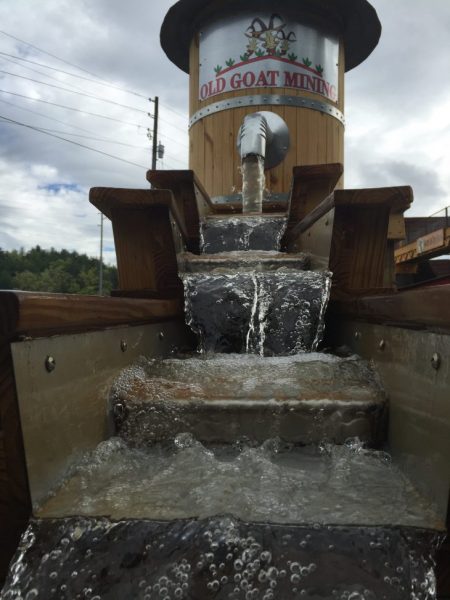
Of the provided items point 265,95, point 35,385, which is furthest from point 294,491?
point 265,95

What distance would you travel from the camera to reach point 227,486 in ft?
3.41

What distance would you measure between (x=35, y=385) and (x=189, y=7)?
4795mm

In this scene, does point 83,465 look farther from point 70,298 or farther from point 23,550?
point 70,298

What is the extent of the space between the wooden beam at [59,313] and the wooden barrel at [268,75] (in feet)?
10.3

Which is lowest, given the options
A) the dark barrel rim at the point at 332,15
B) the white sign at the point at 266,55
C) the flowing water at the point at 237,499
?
the flowing water at the point at 237,499

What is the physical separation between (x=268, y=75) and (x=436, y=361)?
4.05 metres

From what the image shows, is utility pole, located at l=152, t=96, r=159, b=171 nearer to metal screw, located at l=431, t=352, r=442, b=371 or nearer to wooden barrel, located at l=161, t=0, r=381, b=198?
wooden barrel, located at l=161, t=0, r=381, b=198

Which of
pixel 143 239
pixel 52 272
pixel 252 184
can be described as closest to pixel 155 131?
pixel 252 184

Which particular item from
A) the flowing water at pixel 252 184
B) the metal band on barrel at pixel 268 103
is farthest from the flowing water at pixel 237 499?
the metal band on barrel at pixel 268 103

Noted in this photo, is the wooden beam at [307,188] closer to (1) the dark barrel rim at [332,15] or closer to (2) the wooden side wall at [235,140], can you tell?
(2) the wooden side wall at [235,140]

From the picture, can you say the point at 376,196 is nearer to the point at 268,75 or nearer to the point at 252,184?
the point at 252,184

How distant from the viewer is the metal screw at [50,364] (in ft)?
3.44

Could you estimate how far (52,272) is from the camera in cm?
6200

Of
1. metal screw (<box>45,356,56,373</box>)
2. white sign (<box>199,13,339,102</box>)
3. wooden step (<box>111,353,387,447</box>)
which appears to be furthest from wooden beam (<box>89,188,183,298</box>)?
white sign (<box>199,13,339,102</box>)
